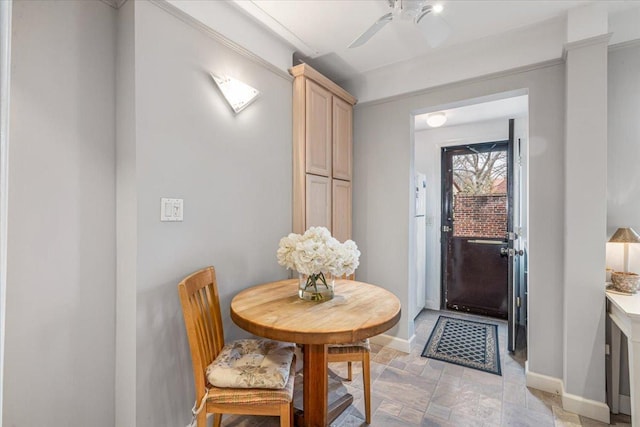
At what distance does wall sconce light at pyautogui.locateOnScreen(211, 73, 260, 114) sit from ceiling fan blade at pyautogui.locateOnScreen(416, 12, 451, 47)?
110 cm

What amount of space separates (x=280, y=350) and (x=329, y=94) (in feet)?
6.81

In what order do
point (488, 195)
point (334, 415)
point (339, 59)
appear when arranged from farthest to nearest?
1. point (488, 195)
2. point (339, 59)
3. point (334, 415)

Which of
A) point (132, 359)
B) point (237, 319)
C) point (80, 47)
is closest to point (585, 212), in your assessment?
point (237, 319)

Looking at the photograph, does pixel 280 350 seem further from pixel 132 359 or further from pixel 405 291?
pixel 405 291

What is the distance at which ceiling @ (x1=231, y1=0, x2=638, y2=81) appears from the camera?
76.2 inches

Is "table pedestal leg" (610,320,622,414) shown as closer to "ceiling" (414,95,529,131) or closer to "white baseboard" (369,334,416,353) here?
"white baseboard" (369,334,416,353)

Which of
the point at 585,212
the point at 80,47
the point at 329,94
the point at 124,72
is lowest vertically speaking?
the point at 585,212

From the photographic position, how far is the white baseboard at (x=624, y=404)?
1919 millimetres

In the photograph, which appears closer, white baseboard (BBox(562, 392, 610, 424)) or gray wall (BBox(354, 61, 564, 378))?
white baseboard (BBox(562, 392, 610, 424))

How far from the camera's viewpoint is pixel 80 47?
1511mm

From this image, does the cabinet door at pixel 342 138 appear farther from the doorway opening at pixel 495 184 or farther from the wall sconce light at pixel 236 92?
the wall sconce light at pixel 236 92

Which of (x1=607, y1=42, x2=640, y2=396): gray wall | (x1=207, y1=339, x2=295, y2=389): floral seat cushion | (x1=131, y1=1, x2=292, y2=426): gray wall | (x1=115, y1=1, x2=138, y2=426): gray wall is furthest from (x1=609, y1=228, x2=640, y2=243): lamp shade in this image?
(x1=115, y1=1, x2=138, y2=426): gray wall

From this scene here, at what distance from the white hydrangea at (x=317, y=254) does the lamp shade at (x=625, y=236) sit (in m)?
1.70

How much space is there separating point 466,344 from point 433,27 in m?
2.73
